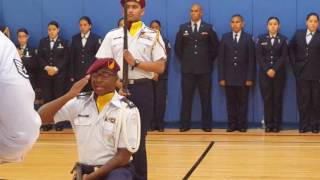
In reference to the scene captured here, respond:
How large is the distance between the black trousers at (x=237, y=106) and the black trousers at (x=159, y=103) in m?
1.14

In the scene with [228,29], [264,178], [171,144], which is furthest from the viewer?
[228,29]

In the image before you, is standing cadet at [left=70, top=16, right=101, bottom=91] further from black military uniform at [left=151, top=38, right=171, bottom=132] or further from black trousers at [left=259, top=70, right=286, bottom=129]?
black trousers at [left=259, top=70, right=286, bottom=129]

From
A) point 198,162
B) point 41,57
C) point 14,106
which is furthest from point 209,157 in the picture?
point 14,106

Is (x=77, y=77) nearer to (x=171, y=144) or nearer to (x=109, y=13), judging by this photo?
(x=109, y=13)

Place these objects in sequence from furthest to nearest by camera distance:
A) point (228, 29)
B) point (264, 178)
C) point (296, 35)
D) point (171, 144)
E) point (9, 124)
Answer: point (228, 29)
point (296, 35)
point (171, 144)
point (264, 178)
point (9, 124)

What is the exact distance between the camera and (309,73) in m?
9.91

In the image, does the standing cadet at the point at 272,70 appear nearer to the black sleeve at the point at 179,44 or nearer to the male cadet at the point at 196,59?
the male cadet at the point at 196,59

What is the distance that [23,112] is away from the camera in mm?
1172

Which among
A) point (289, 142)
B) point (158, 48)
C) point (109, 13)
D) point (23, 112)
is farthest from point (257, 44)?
point (23, 112)

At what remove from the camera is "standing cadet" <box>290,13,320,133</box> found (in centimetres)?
990

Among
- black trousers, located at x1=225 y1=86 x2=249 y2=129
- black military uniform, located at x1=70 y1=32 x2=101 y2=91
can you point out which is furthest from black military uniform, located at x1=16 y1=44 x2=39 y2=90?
black trousers, located at x1=225 y1=86 x2=249 y2=129

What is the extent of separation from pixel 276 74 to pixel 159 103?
2.13 meters

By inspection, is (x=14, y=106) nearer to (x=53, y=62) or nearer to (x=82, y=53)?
(x=82, y=53)

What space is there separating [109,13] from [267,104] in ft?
11.5
